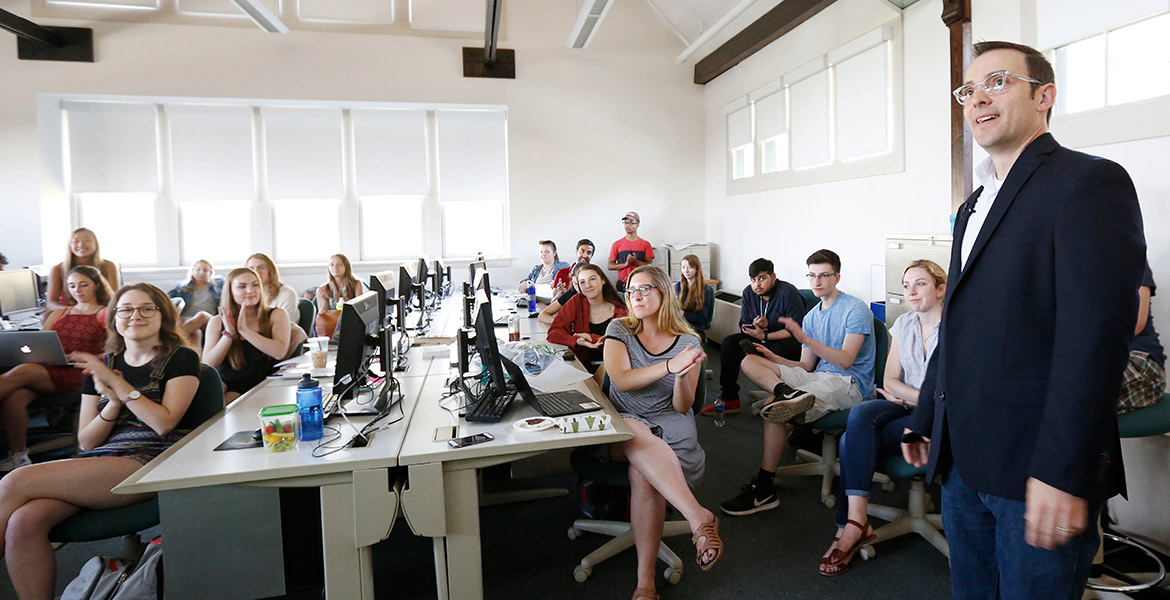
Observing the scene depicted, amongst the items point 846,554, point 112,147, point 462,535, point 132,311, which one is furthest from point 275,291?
point 112,147

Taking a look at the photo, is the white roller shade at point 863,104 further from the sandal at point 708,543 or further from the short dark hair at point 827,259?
the sandal at point 708,543

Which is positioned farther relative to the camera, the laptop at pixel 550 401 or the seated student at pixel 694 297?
the seated student at pixel 694 297

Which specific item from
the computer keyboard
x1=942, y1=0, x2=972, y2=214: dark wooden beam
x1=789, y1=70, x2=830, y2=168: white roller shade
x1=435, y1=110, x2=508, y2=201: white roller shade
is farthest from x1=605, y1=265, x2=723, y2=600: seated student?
x1=435, y1=110, x2=508, y2=201: white roller shade

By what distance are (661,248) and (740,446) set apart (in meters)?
4.91

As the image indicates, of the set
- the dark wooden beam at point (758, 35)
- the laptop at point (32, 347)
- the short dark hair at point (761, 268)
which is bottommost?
the laptop at point (32, 347)

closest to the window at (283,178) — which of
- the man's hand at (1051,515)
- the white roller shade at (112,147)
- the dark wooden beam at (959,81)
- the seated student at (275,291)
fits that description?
the white roller shade at (112,147)

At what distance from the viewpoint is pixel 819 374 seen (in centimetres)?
321

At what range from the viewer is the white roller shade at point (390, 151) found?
8125mm

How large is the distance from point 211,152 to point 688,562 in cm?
786

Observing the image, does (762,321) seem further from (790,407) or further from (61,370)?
(61,370)

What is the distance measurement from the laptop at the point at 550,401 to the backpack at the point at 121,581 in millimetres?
1213

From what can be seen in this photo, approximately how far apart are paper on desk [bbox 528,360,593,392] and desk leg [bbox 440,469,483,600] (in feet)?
2.49

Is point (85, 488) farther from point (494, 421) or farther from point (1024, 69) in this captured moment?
point (1024, 69)

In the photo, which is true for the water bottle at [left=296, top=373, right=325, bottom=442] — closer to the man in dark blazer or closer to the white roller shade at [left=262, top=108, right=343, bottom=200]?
the man in dark blazer
